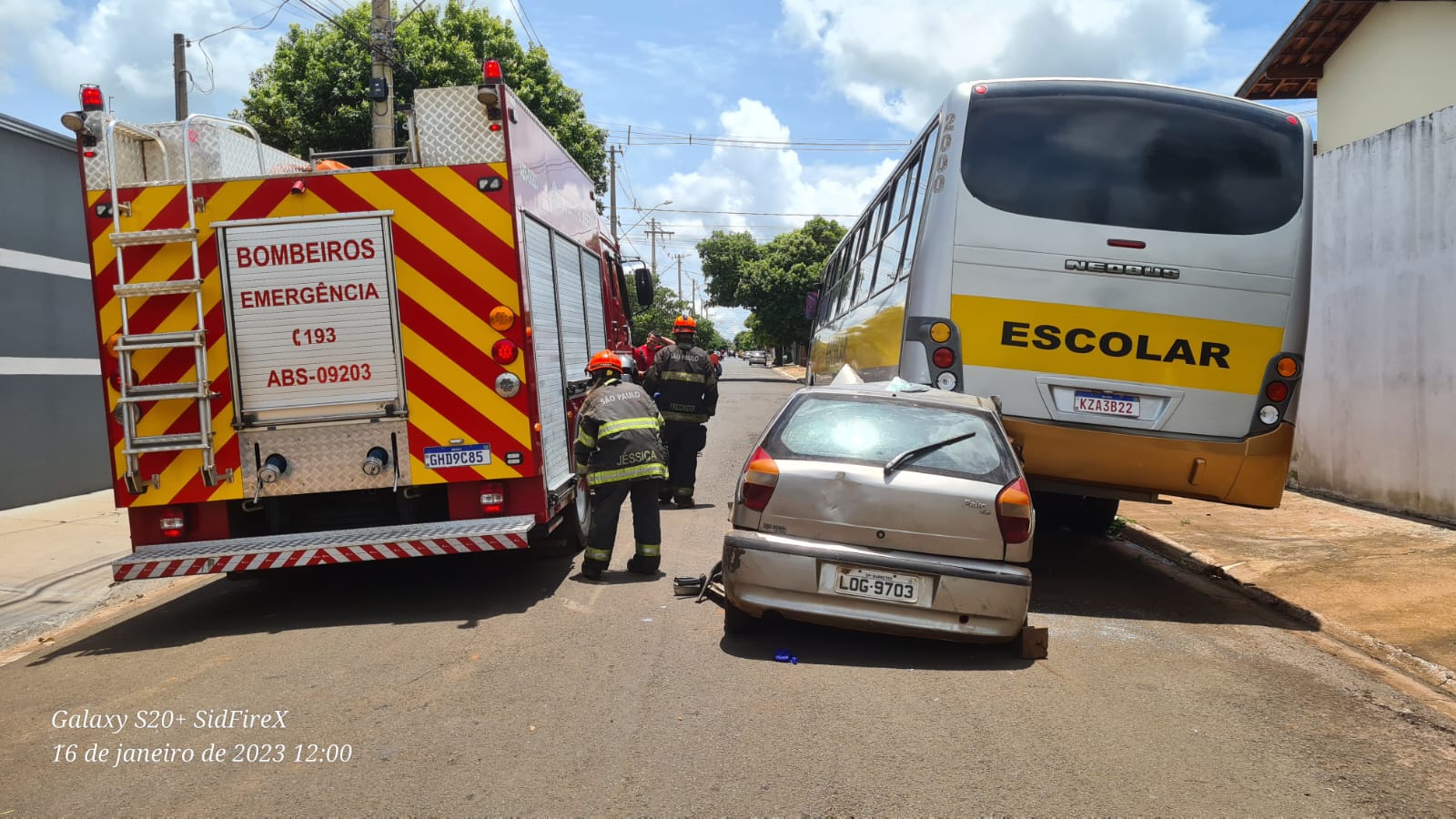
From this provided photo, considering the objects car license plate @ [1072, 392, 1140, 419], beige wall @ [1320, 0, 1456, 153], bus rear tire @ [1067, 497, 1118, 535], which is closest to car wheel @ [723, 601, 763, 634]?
car license plate @ [1072, 392, 1140, 419]

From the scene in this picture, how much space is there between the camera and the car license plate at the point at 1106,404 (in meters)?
6.77

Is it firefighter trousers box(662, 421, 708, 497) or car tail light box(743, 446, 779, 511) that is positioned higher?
car tail light box(743, 446, 779, 511)

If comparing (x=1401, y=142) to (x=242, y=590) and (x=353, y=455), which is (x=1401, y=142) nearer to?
(x=353, y=455)

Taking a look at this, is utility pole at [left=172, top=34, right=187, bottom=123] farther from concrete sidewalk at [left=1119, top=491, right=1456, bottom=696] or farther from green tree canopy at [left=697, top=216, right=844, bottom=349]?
green tree canopy at [left=697, top=216, right=844, bottom=349]

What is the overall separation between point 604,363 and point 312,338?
6.30ft

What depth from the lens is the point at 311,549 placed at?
593cm

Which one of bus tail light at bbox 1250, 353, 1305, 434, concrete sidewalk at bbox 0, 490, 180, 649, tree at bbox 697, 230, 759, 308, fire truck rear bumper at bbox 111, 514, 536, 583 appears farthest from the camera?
tree at bbox 697, 230, 759, 308

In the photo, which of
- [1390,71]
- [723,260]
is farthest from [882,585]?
[723,260]

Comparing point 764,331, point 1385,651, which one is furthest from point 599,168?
point 764,331

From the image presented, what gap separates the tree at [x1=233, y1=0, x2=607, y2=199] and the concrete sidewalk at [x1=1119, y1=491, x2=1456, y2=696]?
11.7 m

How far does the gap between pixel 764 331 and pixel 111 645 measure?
4511 centimetres

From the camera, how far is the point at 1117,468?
22.4 ft

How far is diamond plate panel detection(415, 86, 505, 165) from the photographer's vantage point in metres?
6.18

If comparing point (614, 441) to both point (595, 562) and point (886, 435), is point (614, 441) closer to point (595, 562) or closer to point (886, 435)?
point (595, 562)
